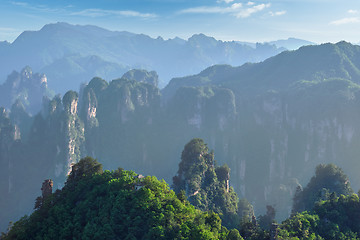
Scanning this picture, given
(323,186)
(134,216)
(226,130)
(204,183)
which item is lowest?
(323,186)

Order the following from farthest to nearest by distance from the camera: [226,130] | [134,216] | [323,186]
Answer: [226,130] → [323,186] → [134,216]

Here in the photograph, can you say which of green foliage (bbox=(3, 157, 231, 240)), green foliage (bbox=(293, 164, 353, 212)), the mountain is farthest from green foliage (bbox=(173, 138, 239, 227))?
the mountain

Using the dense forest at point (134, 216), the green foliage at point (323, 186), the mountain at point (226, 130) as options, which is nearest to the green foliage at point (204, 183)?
the green foliage at point (323, 186)

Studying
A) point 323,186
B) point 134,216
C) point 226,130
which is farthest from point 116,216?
point 226,130

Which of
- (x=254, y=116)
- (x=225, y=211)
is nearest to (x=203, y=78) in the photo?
(x=254, y=116)

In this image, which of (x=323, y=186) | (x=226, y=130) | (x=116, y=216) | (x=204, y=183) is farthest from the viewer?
(x=226, y=130)

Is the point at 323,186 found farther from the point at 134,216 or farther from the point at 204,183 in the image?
the point at 134,216
